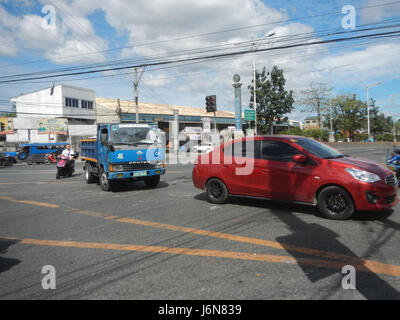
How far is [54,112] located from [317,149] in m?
45.3

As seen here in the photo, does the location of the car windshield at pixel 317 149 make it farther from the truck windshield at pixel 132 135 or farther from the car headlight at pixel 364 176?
the truck windshield at pixel 132 135

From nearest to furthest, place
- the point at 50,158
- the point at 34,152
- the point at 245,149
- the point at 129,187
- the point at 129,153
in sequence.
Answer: the point at 245,149 → the point at 129,153 → the point at 129,187 → the point at 34,152 → the point at 50,158

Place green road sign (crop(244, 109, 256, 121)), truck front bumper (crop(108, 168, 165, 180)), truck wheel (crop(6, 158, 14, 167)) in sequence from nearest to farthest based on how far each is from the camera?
truck front bumper (crop(108, 168, 165, 180)), green road sign (crop(244, 109, 256, 121)), truck wheel (crop(6, 158, 14, 167))

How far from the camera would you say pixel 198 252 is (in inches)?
168

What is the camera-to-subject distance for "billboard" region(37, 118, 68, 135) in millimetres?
42750

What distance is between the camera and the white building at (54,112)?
143 ft

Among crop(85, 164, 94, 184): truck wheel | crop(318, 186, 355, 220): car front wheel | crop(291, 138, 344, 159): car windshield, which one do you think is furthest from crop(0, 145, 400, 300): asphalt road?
crop(85, 164, 94, 184): truck wheel

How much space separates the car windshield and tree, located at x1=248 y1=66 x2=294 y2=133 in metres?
35.5

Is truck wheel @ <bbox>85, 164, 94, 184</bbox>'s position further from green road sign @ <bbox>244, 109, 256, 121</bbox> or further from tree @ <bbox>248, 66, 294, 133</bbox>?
tree @ <bbox>248, 66, 294, 133</bbox>

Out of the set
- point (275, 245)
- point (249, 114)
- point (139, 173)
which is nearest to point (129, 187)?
point (139, 173)

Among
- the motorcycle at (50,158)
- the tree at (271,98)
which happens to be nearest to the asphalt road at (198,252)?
the motorcycle at (50,158)

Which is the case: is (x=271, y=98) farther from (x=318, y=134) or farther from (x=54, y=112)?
(x=54, y=112)
